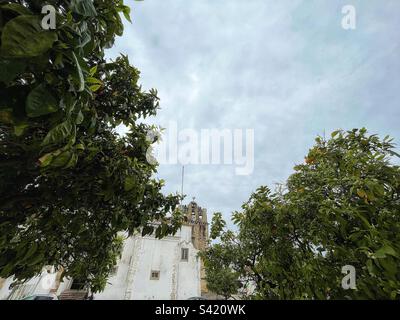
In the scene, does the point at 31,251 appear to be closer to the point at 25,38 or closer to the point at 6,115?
the point at 6,115

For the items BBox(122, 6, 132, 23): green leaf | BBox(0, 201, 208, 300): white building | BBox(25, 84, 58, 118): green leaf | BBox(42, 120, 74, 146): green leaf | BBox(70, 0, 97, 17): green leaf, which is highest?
BBox(122, 6, 132, 23): green leaf

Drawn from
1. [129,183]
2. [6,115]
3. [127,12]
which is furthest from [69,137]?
[127,12]

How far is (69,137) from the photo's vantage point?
1.54 metres

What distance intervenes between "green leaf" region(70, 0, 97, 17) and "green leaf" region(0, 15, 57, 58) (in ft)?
0.72

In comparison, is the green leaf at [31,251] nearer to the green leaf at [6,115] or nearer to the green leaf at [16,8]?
the green leaf at [6,115]

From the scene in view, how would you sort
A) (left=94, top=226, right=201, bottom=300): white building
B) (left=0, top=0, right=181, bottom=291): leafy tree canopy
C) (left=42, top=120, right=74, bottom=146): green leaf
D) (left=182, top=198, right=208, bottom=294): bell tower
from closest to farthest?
1. (left=0, top=0, right=181, bottom=291): leafy tree canopy
2. (left=42, top=120, right=74, bottom=146): green leaf
3. (left=94, top=226, right=201, bottom=300): white building
4. (left=182, top=198, right=208, bottom=294): bell tower

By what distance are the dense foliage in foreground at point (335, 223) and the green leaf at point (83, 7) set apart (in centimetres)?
252

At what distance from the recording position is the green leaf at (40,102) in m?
0.97

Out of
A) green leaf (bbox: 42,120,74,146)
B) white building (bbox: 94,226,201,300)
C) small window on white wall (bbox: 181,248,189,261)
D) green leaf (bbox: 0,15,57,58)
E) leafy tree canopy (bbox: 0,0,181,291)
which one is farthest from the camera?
small window on white wall (bbox: 181,248,189,261)

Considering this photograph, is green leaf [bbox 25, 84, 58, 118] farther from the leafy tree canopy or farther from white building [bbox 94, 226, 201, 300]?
white building [bbox 94, 226, 201, 300]

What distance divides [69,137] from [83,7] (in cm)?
85

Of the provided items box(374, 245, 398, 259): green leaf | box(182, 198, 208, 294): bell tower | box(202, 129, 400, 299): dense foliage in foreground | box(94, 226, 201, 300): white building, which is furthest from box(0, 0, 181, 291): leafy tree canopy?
box(182, 198, 208, 294): bell tower

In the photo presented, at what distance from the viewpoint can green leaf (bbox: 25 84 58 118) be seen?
3.19 ft
